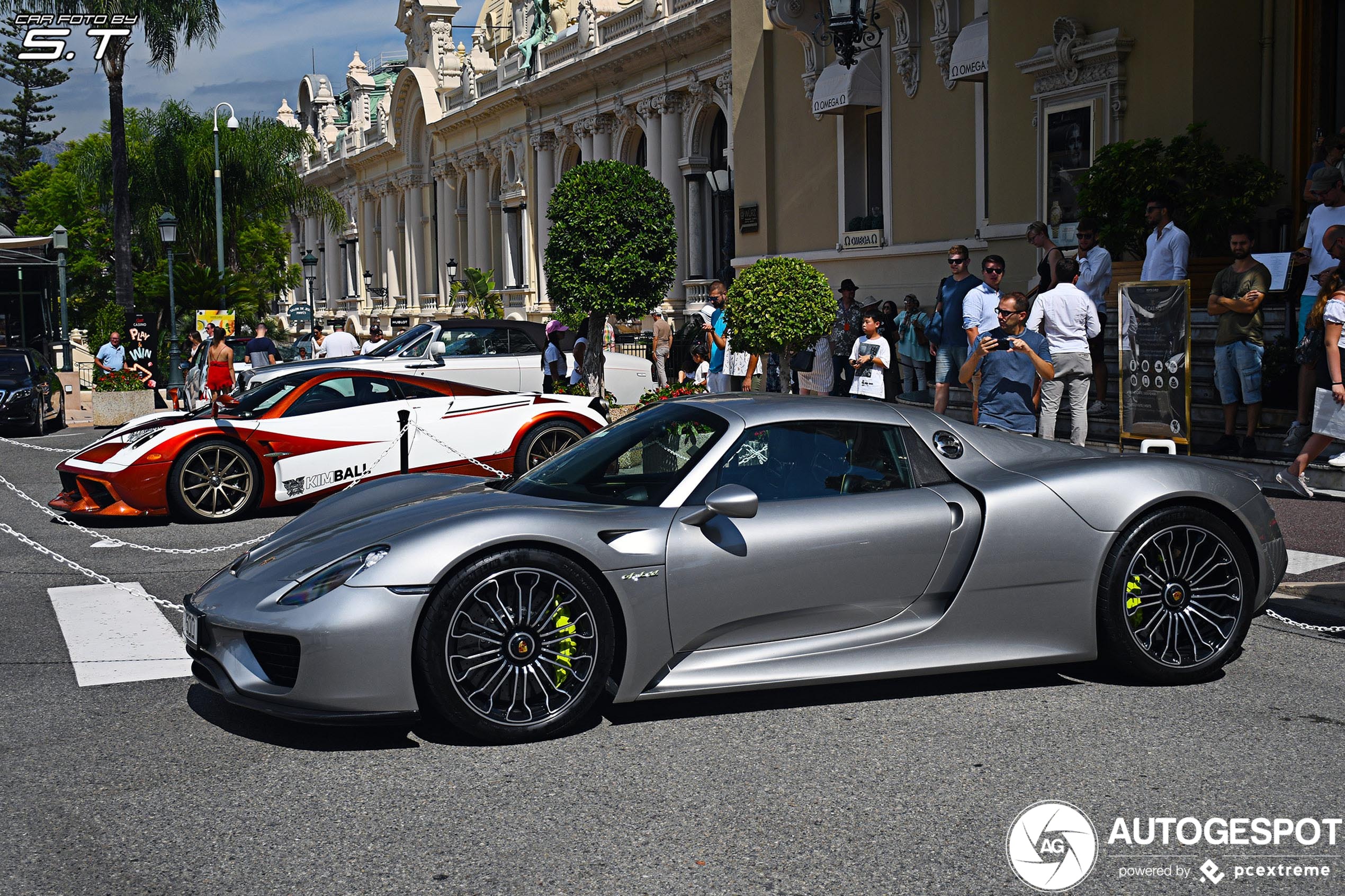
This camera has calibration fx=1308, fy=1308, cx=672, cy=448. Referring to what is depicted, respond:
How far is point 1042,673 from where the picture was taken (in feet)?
19.5

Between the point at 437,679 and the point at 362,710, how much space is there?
289mm

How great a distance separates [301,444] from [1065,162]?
31.2 feet

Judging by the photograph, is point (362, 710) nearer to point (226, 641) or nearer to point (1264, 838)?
point (226, 641)

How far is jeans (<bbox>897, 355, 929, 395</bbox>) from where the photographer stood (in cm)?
1695

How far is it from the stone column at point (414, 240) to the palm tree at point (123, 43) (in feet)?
79.7

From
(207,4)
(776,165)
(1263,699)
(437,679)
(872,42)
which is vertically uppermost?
(207,4)

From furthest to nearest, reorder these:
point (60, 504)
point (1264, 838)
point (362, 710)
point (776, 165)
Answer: point (776, 165) → point (60, 504) → point (362, 710) → point (1264, 838)

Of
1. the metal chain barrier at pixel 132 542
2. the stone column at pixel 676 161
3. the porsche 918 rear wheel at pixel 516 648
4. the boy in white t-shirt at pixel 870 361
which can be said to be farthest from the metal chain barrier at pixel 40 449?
the stone column at pixel 676 161

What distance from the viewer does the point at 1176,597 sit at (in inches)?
224

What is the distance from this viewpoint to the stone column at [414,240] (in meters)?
61.8

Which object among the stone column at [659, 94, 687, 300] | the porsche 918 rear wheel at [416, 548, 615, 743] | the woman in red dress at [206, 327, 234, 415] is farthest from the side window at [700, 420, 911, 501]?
the stone column at [659, 94, 687, 300]

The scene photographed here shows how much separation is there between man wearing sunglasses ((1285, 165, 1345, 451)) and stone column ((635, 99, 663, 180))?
2668 centimetres

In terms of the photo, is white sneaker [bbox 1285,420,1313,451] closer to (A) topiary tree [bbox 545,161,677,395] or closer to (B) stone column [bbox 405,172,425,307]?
(A) topiary tree [bbox 545,161,677,395]

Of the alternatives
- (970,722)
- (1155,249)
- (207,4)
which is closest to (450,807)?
(970,722)
